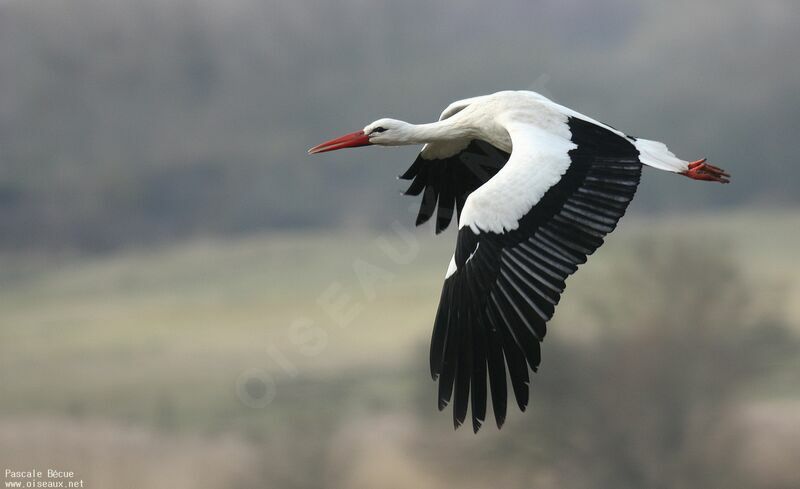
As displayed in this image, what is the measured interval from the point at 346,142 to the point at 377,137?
0.33 m

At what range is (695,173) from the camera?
12.5 metres

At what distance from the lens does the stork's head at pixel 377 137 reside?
12.8 meters

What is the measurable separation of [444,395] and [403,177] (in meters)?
4.27

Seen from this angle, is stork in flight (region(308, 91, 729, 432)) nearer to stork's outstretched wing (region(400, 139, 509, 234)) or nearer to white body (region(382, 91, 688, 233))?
white body (region(382, 91, 688, 233))

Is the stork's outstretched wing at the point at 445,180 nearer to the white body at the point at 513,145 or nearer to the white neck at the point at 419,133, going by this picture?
the white body at the point at 513,145

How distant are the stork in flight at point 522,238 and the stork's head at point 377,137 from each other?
116 cm

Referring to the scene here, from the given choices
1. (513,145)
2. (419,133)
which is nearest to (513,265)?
(513,145)

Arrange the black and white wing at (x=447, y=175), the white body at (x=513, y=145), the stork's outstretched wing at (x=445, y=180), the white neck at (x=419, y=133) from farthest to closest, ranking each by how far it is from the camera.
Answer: the stork's outstretched wing at (x=445, y=180) → the black and white wing at (x=447, y=175) → the white neck at (x=419, y=133) → the white body at (x=513, y=145)

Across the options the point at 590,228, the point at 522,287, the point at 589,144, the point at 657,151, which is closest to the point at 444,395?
the point at 522,287

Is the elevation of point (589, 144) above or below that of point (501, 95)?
below

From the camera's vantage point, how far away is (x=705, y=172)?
41.4ft

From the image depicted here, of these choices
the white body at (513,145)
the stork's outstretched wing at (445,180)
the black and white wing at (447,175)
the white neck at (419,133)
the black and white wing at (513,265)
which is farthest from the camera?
the stork's outstretched wing at (445,180)

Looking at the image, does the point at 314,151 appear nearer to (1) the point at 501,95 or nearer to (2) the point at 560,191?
(1) the point at 501,95

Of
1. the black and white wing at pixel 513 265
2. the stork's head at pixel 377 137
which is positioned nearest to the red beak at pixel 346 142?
the stork's head at pixel 377 137
